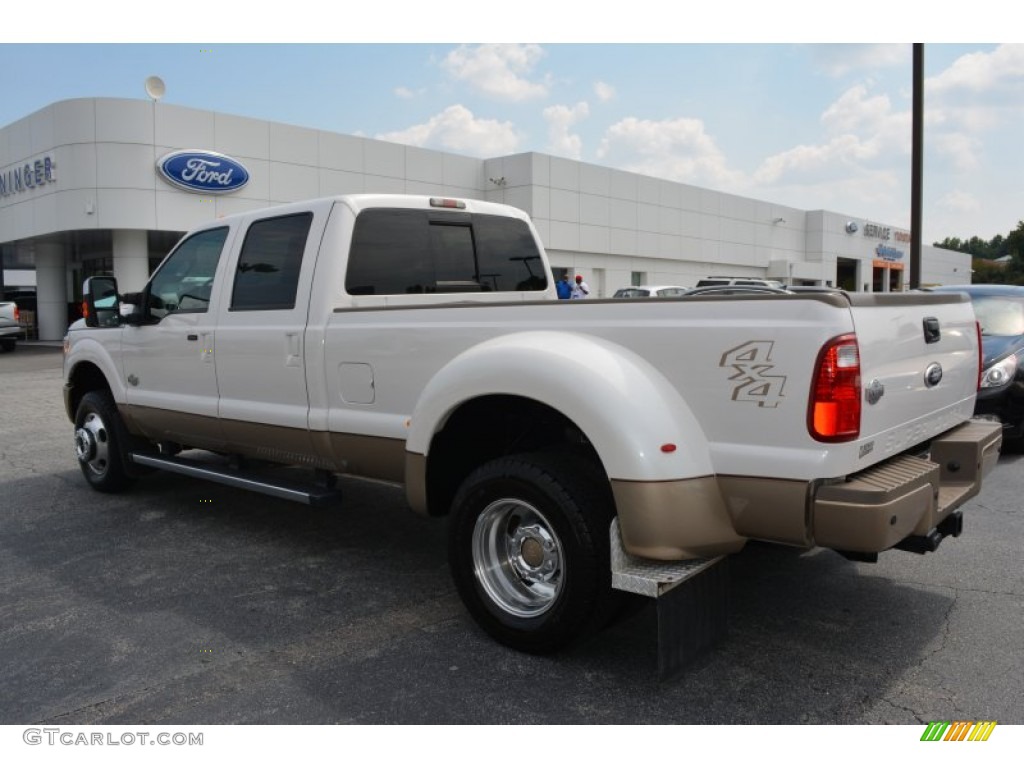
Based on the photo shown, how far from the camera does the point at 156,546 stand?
17.6 ft

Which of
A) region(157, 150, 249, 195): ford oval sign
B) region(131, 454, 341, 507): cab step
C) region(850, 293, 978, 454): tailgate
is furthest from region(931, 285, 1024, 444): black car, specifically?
region(157, 150, 249, 195): ford oval sign

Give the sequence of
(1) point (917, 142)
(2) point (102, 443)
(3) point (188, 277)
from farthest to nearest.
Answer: (1) point (917, 142), (2) point (102, 443), (3) point (188, 277)

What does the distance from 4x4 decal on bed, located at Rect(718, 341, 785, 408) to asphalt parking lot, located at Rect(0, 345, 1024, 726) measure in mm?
1183

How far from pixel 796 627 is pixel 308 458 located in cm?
276

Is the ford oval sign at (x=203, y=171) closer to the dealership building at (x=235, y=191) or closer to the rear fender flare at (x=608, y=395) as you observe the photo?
the dealership building at (x=235, y=191)

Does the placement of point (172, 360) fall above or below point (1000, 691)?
above

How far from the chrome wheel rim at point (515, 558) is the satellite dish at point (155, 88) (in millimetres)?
23400

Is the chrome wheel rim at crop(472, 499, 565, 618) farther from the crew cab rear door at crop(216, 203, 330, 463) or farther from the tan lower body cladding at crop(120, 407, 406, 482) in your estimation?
the crew cab rear door at crop(216, 203, 330, 463)

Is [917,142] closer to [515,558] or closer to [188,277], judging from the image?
[188,277]

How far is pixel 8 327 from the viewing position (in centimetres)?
2522

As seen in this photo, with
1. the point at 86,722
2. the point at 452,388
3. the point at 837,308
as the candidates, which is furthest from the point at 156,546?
the point at 837,308

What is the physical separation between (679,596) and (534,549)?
734mm
